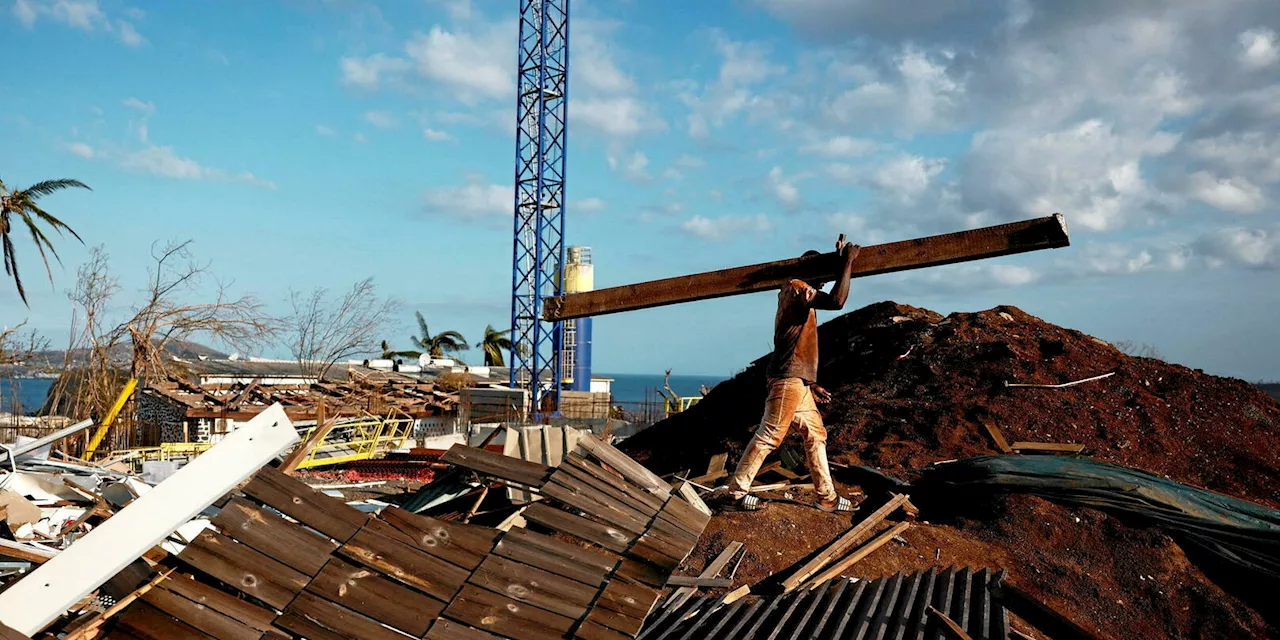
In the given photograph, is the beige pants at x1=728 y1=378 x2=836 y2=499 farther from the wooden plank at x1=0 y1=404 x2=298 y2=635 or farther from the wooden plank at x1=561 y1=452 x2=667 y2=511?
the wooden plank at x1=0 y1=404 x2=298 y2=635

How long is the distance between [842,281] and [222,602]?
424 centimetres

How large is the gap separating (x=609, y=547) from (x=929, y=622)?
1.80 metres

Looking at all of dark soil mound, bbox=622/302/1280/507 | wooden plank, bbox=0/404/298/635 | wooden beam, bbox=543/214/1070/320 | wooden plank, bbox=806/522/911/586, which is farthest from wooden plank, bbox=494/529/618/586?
dark soil mound, bbox=622/302/1280/507

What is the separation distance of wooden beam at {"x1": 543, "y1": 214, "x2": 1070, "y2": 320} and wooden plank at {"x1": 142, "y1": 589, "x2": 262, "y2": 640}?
3.96 metres

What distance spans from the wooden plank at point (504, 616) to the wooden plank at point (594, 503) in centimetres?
83

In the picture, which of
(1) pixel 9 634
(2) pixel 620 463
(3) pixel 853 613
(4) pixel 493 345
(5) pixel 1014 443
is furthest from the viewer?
(4) pixel 493 345

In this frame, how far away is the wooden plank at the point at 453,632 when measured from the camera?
403 cm

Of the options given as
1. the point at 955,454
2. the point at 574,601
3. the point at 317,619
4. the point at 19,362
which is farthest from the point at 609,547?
the point at 19,362

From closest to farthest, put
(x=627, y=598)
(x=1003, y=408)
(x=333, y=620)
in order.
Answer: (x=333, y=620) < (x=627, y=598) < (x=1003, y=408)

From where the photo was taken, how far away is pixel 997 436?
918cm

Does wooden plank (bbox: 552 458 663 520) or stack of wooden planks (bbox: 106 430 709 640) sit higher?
wooden plank (bbox: 552 458 663 520)

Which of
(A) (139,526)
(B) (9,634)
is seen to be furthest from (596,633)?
(B) (9,634)

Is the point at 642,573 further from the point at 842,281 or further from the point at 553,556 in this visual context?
the point at 842,281

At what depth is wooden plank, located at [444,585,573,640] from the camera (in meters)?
4.11
